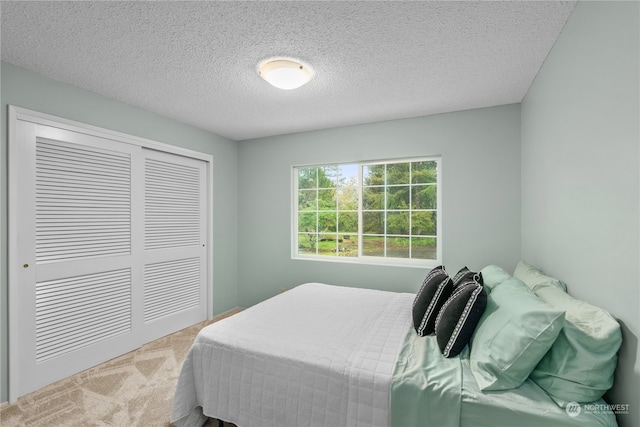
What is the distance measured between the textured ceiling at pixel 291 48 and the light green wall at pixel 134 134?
0.11 m

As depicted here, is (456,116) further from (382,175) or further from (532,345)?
(532,345)

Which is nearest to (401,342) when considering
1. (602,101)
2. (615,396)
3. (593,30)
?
(615,396)

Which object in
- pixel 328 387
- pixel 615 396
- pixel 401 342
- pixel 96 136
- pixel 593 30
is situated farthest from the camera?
pixel 96 136

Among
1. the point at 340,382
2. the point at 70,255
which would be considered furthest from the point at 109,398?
the point at 340,382

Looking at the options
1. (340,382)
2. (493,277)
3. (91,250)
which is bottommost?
(340,382)

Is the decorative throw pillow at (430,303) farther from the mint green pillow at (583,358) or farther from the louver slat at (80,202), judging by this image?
the louver slat at (80,202)

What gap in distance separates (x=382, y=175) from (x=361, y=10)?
7.05 ft

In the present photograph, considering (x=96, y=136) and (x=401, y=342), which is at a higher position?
(x=96, y=136)

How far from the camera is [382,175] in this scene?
11.8ft

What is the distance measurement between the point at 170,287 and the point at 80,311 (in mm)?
901

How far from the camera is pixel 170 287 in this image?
3402 millimetres

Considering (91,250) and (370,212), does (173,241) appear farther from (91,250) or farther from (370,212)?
(370,212)

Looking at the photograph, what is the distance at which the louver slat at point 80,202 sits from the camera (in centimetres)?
237

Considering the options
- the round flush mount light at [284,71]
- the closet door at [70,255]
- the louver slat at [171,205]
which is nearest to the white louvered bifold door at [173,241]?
the louver slat at [171,205]
